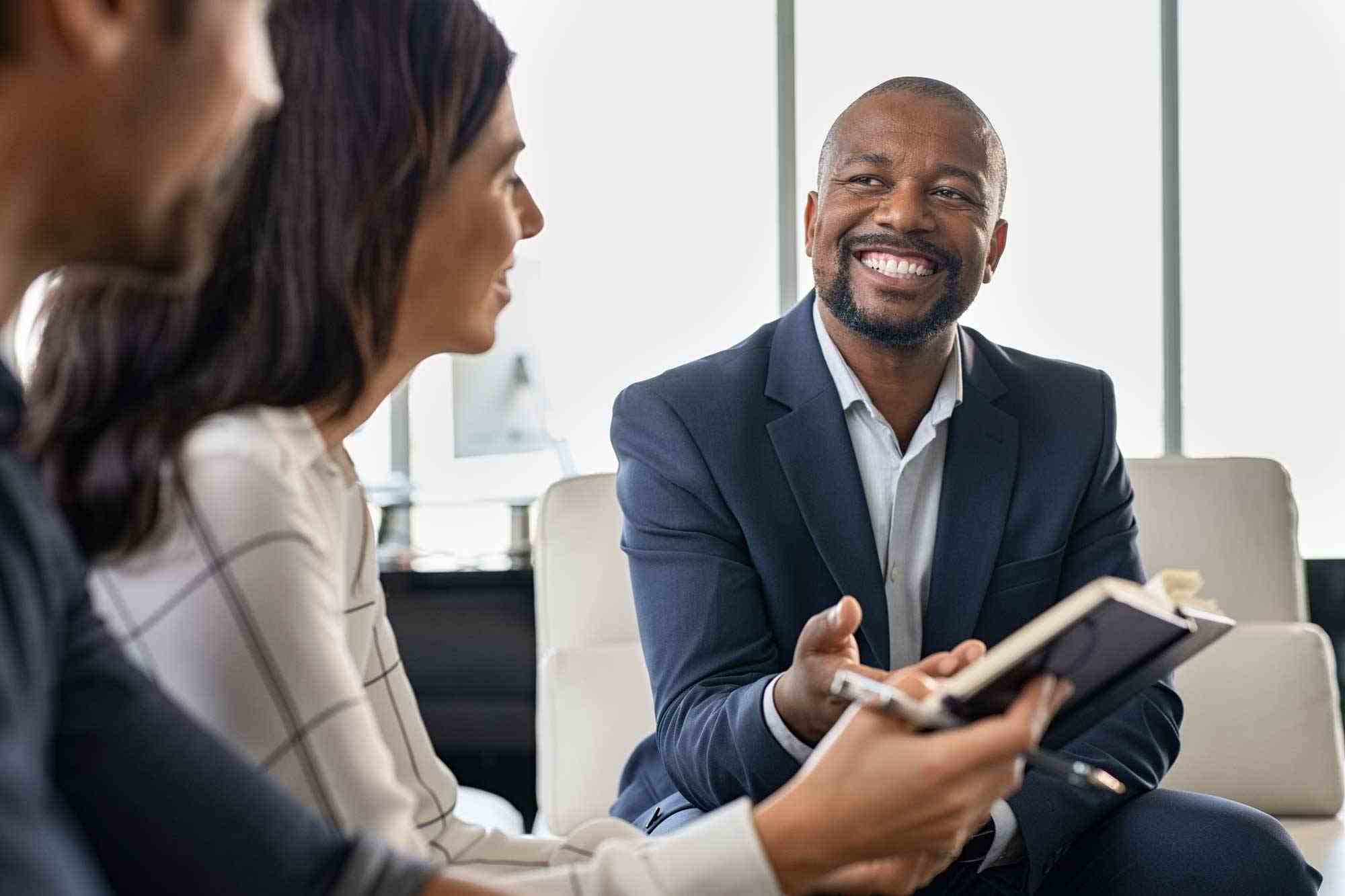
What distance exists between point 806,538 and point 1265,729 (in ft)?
2.88

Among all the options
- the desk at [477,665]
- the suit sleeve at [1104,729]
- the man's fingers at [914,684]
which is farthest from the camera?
the desk at [477,665]

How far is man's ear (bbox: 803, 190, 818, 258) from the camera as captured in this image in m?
2.25

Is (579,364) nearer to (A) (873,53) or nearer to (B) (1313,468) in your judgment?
(A) (873,53)

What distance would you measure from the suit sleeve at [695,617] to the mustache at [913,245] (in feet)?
1.35

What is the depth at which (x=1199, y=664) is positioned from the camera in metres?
2.27

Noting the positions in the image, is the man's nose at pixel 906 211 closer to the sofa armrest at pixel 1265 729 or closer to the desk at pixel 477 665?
the sofa armrest at pixel 1265 729

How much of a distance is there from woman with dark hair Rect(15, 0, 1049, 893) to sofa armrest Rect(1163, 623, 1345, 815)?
1196 millimetres

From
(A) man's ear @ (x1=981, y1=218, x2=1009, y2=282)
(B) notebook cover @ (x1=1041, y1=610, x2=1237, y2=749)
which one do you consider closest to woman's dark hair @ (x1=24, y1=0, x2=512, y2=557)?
(B) notebook cover @ (x1=1041, y1=610, x2=1237, y2=749)

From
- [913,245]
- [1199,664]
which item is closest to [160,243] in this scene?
[913,245]

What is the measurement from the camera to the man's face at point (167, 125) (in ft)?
2.10

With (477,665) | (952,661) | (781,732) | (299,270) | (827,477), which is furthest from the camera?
(477,665)

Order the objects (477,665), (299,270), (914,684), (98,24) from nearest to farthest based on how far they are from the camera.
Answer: (98,24)
(299,270)
(914,684)
(477,665)

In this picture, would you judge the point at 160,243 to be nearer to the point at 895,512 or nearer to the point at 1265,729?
the point at 895,512

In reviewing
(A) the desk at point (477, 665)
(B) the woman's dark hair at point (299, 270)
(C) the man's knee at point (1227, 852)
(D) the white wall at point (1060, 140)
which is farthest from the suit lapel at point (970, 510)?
(D) the white wall at point (1060, 140)
